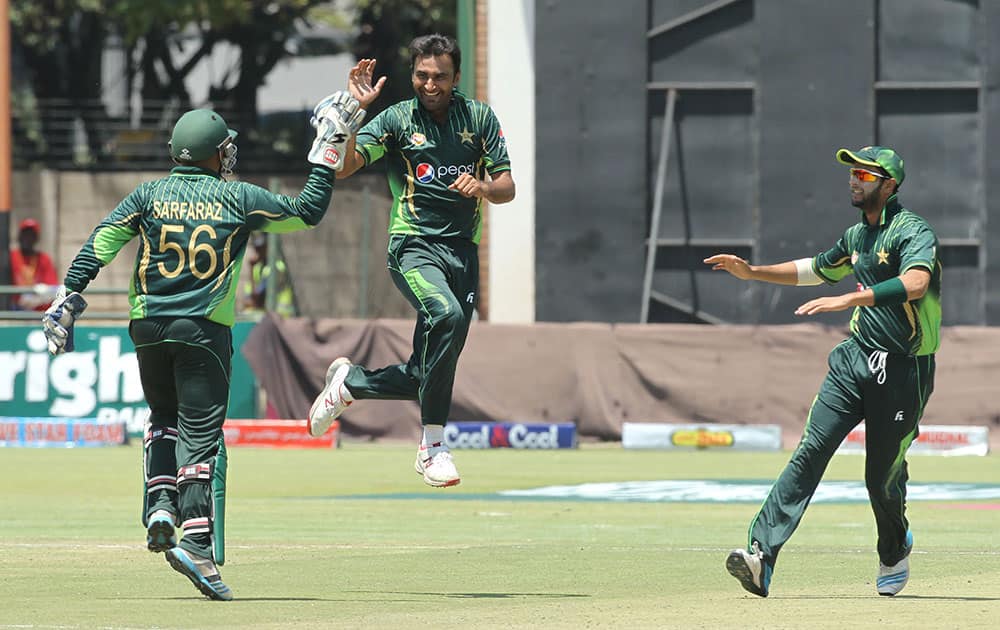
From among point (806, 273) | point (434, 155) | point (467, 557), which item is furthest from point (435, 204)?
point (467, 557)

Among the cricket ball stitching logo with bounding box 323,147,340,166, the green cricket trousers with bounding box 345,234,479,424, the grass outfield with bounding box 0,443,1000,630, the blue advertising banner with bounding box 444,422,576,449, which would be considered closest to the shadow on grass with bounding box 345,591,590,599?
the grass outfield with bounding box 0,443,1000,630

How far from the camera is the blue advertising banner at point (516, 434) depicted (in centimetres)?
2298

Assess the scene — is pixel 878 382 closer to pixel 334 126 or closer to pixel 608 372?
pixel 334 126

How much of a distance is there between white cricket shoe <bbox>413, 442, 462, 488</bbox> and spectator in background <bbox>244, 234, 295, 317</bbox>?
14.2 m

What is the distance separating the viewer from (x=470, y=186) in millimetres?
10227

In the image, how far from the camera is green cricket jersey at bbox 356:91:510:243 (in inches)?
421

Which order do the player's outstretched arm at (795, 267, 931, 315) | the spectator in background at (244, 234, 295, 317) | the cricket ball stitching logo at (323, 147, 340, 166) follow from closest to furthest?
the player's outstretched arm at (795, 267, 931, 315), the cricket ball stitching logo at (323, 147, 340, 166), the spectator in background at (244, 234, 295, 317)

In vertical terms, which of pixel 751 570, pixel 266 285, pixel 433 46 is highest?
pixel 433 46

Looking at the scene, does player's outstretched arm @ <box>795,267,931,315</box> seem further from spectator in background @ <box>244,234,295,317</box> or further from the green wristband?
spectator in background @ <box>244,234,295,317</box>

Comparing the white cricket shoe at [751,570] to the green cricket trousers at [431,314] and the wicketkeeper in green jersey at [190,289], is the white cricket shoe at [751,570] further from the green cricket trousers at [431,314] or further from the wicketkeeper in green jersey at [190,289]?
the wicketkeeper in green jersey at [190,289]

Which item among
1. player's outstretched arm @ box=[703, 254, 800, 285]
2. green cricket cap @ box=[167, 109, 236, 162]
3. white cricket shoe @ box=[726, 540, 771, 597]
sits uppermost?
green cricket cap @ box=[167, 109, 236, 162]

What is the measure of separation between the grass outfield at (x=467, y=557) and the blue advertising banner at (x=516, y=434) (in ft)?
8.46

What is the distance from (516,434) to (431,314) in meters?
12.4

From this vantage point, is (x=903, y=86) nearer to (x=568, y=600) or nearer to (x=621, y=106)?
(x=621, y=106)
